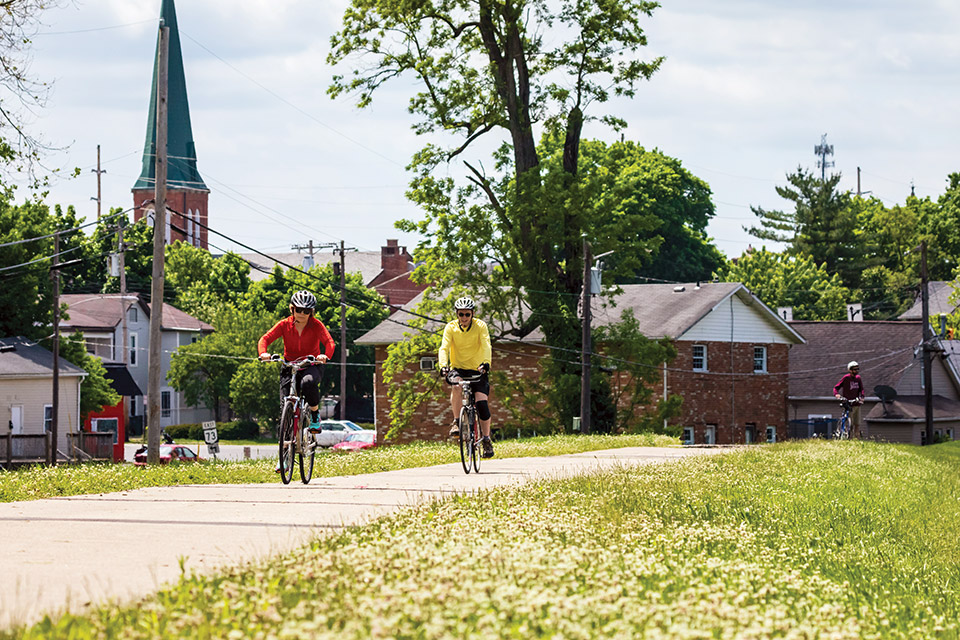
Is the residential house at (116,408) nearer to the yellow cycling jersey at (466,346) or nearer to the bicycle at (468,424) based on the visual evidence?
the bicycle at (468,424)

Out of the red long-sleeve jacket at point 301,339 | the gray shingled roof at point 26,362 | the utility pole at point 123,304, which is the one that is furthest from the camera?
the utility pole at point 123,304

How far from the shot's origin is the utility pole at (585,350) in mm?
40969

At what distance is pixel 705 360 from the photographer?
55.0 meters

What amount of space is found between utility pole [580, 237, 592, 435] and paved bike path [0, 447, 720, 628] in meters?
28.2

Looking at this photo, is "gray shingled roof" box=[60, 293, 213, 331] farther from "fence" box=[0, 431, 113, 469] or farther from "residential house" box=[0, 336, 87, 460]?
"fence" box=[0, 431, 113, 469]

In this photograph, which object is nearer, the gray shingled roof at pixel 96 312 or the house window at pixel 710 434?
the house window at pixel 710 434

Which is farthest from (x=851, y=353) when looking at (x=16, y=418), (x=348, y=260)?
(x=348, y=260)

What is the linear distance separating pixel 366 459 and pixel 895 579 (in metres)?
9.31

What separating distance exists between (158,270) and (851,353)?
47.0 metres

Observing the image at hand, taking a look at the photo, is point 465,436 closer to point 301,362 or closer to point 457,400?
point 457,400

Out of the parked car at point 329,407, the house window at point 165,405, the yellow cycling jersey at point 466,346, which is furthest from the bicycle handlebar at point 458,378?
the house window at point 165,405

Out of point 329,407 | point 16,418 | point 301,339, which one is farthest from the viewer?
point 329,407

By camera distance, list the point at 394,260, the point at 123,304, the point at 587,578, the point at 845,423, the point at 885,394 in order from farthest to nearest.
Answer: the point at 394,260 → the point at 123,304 → the point at 885,394 → the point at 845,423 → the point at 587,578

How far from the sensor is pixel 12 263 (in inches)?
1946
